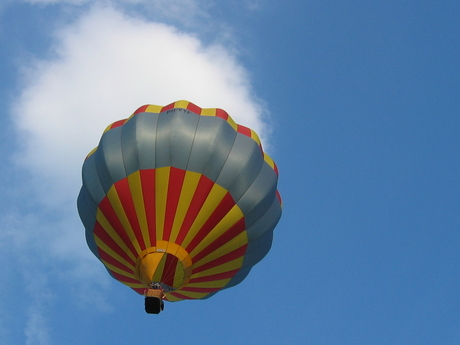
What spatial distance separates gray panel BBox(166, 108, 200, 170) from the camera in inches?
603

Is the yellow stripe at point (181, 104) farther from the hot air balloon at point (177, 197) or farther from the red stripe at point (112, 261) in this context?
the red stripe at point (112, 261)

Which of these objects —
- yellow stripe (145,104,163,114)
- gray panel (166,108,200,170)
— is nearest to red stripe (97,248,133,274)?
gray panel (166,108,200,170)

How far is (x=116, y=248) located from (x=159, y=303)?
7.58 feet

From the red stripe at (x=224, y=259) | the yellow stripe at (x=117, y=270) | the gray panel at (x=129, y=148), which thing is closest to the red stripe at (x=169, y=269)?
the red stripe at (x=224, y=259)

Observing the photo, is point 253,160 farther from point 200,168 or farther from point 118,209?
point 118,209

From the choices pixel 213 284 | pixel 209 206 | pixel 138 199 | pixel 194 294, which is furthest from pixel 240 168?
pixel 194 294

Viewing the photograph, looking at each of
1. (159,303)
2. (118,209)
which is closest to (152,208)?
(118,209)

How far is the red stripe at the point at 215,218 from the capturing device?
49.8 feet

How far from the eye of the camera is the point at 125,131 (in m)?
16.2

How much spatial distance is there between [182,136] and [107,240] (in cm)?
333

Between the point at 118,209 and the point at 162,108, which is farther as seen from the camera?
the point at 162,108

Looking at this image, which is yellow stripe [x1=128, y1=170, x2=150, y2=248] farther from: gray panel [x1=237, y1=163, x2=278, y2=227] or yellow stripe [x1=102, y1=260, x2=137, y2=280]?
gray panel [x1=237, y1=163, x2=278, y2=227]

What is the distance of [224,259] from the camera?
1590 centimetres

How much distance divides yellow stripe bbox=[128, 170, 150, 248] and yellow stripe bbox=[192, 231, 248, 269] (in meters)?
1.50
